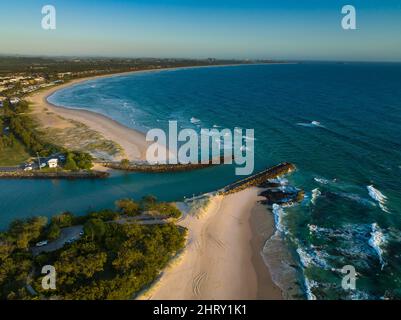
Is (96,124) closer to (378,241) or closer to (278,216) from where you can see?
(278,216)

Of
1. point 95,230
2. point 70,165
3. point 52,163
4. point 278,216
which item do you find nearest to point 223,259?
point 278,216

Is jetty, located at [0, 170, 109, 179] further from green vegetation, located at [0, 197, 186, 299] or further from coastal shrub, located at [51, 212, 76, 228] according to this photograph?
green vegetation, located at [0, 197, 186, 299]

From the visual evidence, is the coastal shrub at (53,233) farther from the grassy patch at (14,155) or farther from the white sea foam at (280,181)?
the white sea foam at (280,181)

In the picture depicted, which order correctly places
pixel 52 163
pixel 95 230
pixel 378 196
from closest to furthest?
pixel 95 230 < pixel 378 196 < pixel 52 163

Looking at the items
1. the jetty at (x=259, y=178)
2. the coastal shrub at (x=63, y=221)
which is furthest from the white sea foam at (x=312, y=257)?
A: the coastal shrub at (x=63, y=221)

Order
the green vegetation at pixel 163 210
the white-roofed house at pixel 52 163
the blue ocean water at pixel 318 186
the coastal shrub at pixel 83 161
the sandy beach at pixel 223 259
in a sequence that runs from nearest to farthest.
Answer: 1. the sandy beach at pixel 223 259
2. the blue ocean water at pixel 318 186
3. the green vegetation at pixel 163 210
4. the white-roofed house at pixel 52 163
5. the coastal shrub at pixel 83 161

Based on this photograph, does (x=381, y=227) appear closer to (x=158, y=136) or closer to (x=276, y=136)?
(x=276, y=136)
